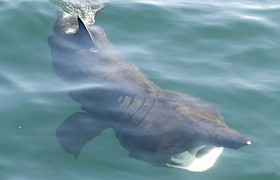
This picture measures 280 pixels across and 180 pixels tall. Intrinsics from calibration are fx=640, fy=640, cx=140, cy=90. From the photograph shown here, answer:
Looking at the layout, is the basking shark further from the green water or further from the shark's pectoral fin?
the green water

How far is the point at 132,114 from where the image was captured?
6.26 meters

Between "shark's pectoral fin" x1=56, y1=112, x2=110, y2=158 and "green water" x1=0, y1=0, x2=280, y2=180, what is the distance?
3.7 inches

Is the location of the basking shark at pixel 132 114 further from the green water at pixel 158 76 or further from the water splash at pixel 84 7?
the water splash at pixel 84 7

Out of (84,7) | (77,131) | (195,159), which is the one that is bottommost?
(77,131)

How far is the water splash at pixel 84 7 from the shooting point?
8.81m

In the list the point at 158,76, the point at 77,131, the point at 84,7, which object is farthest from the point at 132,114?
the point at 84,7

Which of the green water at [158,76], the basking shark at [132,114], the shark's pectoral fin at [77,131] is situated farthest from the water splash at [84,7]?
the shark's pectoral fin at [77,131]

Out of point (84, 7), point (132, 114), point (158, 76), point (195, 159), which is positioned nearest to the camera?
point (195, 159)

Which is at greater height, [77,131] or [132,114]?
[132,114]

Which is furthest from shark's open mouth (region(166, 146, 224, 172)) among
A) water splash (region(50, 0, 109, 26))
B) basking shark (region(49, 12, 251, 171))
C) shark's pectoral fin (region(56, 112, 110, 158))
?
water splash (region(50, 0, 109, 26))

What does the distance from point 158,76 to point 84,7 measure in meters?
2.27

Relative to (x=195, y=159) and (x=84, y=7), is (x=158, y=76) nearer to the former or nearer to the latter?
(x=195, y=159)

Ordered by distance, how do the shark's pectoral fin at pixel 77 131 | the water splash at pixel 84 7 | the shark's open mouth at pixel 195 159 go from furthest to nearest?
1. the water splash at pixel 84 7
2. the shark's pectoral fin at pixel 77 131
3. the shark's open mouth at pixel 195 159

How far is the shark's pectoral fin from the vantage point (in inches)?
241
